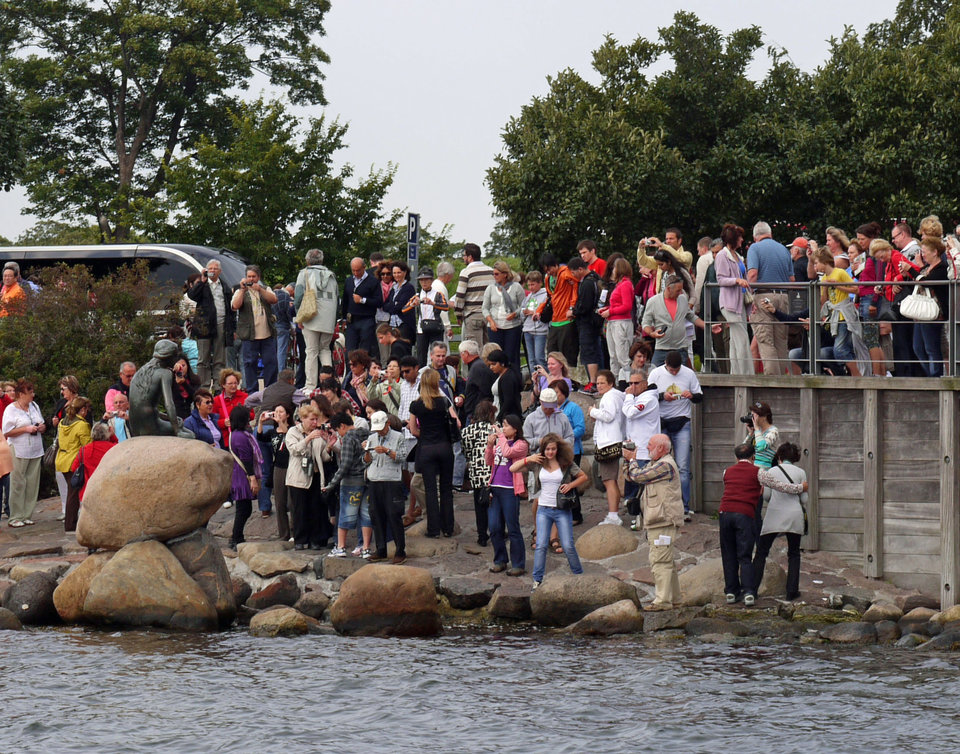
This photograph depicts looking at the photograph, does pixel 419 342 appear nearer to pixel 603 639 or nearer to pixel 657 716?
pixel 603 639

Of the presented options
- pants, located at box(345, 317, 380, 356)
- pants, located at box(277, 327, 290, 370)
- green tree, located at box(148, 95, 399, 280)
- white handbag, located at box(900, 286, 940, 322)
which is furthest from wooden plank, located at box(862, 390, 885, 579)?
green tree, located at box(148, 95, 399, 280)

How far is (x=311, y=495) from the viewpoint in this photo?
17984 mm

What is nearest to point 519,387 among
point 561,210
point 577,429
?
point 577,429

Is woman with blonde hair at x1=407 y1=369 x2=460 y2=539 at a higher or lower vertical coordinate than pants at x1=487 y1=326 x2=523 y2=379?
lower

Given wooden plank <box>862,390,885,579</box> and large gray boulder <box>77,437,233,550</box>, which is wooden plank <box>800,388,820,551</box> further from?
large gray boulder <box>77,437,233,550</box>

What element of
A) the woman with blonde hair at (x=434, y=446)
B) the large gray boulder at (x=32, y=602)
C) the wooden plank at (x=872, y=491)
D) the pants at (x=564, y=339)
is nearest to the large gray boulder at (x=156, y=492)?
the large gray boulder at (x=32, y=602)

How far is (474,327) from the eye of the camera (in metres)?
21.3

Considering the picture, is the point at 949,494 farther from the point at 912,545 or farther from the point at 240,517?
the point at 240,517

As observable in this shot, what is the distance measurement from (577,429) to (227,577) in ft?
15.2

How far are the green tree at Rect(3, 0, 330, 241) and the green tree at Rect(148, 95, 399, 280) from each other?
312 inches

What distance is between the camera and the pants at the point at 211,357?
73.7 feet

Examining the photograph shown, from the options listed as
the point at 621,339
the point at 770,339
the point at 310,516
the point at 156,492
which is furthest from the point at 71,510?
the point at 770,339

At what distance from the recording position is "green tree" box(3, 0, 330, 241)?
44312 mm

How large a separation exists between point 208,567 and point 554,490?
4246mm
